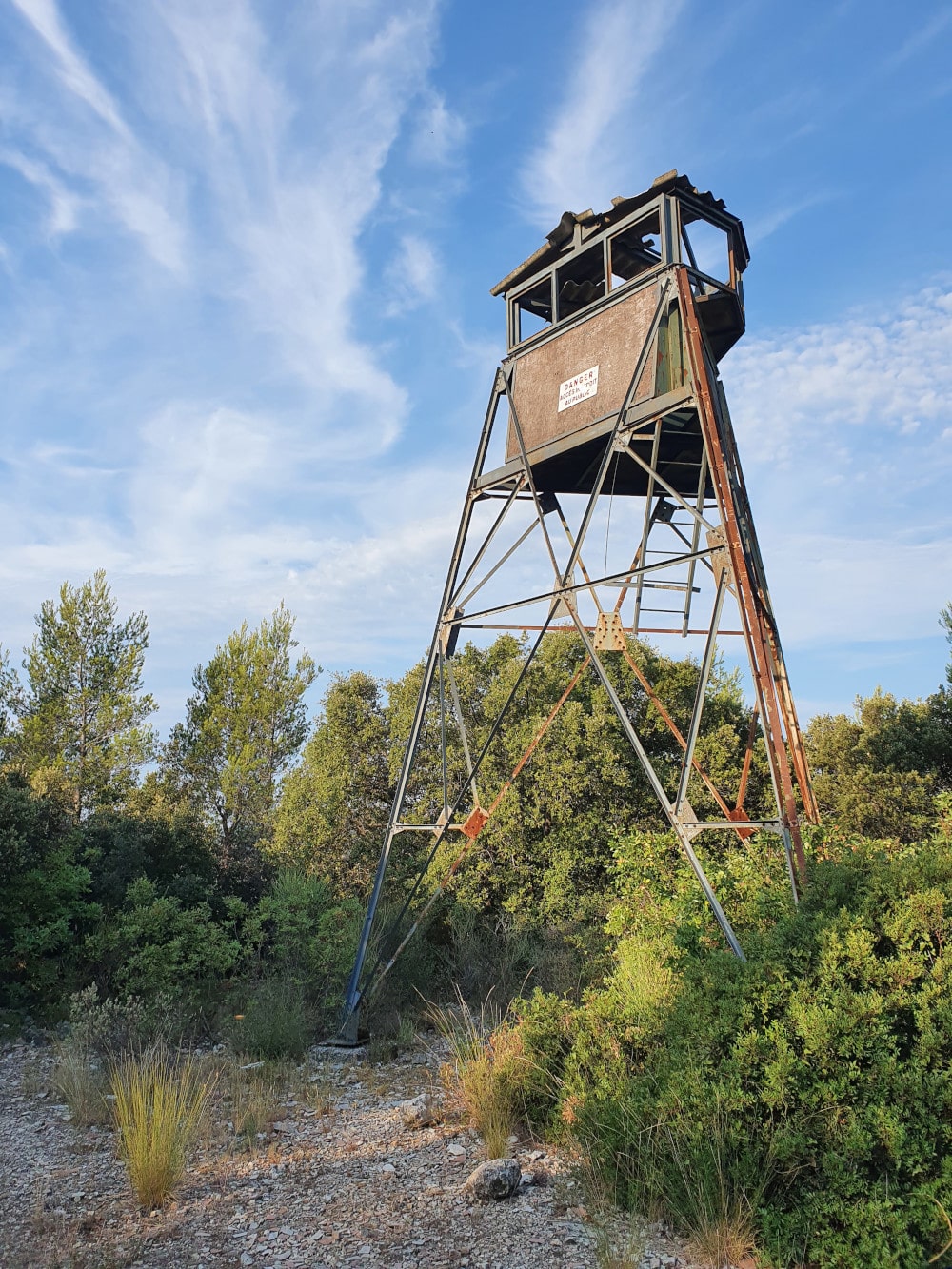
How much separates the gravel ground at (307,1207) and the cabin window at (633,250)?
301 inches

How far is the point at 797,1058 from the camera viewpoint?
14.2 ft

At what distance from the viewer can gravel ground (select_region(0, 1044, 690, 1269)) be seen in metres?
4.28

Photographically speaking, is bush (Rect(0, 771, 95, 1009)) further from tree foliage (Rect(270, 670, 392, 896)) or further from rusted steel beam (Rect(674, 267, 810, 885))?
rusted steel beam (Rect(674, 267, 810, 885))

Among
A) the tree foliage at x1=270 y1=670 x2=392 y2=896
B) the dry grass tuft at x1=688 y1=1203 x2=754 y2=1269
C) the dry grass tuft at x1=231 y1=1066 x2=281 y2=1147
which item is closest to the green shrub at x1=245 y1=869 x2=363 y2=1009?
the dry grass tuft at x1=231 y1=1066 x2=281 y2=1147

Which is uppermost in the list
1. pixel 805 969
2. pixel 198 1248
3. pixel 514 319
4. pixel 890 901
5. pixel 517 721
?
pixel 514 319

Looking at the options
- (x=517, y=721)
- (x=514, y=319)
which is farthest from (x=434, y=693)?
(x=514, y=319)

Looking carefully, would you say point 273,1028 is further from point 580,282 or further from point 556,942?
point 580,282

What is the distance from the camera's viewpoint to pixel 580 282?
388 inches

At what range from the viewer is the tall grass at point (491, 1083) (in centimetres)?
577

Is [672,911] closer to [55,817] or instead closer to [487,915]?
[487,915]

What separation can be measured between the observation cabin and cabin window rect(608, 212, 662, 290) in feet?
0.05

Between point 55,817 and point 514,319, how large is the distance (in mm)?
8622

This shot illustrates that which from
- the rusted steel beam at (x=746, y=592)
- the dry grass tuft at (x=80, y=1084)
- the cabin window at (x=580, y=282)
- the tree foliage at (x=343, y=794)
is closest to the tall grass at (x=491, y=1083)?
→ the rusted steel beam at (x=746, y=592)

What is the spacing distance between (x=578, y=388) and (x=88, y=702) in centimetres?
1848
